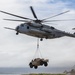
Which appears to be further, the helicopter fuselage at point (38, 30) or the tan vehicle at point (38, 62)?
the helicopter fuselage at point (38, 30)

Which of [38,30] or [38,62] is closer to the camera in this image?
[38,62]

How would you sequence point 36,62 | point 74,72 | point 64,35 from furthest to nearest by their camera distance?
point 74,72 → point 64,35 → point 36,62

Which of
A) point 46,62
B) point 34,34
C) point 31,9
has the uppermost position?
point 31,9

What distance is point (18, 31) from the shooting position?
128500 millimetres

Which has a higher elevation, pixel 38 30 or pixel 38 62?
pixel 38 30

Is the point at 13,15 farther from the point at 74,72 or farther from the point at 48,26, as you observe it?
the point at 74,72

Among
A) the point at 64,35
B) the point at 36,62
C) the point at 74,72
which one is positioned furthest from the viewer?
the point at 74,72

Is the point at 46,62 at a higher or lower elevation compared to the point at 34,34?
lower

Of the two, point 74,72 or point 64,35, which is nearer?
Answer: point 64,35

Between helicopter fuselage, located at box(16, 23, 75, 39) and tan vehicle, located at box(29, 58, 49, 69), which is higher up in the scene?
helicopter fuselage, located at box(16, 23, 75, 39)

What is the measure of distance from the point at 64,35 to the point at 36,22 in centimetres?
961

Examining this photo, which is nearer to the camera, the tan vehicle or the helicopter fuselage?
the tan vehicle

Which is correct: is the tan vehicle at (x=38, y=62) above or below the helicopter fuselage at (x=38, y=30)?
below

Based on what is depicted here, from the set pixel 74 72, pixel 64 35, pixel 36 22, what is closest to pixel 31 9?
pixel 36 22
